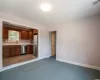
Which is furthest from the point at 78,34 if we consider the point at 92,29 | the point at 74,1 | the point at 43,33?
the point at 43,33

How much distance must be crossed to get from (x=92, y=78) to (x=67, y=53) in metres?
1.76

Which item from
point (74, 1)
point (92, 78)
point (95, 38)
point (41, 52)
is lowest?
point (92, 78)

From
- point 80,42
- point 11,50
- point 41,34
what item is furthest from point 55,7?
point 11,50

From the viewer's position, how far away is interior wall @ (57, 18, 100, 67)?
298cm

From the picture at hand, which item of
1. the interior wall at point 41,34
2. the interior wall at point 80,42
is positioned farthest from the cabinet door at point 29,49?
the interior wall at point 80,42

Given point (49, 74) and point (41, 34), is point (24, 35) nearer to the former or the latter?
point (41, 34)

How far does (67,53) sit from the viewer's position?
388cm

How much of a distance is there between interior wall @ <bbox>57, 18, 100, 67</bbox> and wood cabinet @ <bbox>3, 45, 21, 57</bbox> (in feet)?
10.7

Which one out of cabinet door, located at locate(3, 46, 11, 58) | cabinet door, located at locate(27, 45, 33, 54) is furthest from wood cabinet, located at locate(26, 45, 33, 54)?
cabinet door, located at locate(3, 46, 11, 58)

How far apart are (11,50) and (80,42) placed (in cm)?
463

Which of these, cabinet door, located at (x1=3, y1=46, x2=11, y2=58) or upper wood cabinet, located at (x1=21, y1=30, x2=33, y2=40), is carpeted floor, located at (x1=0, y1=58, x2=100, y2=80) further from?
upper wood cabinet, located at (x1=21, y1=30, x2=33, y2=40)

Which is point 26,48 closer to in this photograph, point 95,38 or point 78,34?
point 78,34

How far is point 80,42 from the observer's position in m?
3.41

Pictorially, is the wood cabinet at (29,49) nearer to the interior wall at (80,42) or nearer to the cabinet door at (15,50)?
the cabinet door at (15,50)
